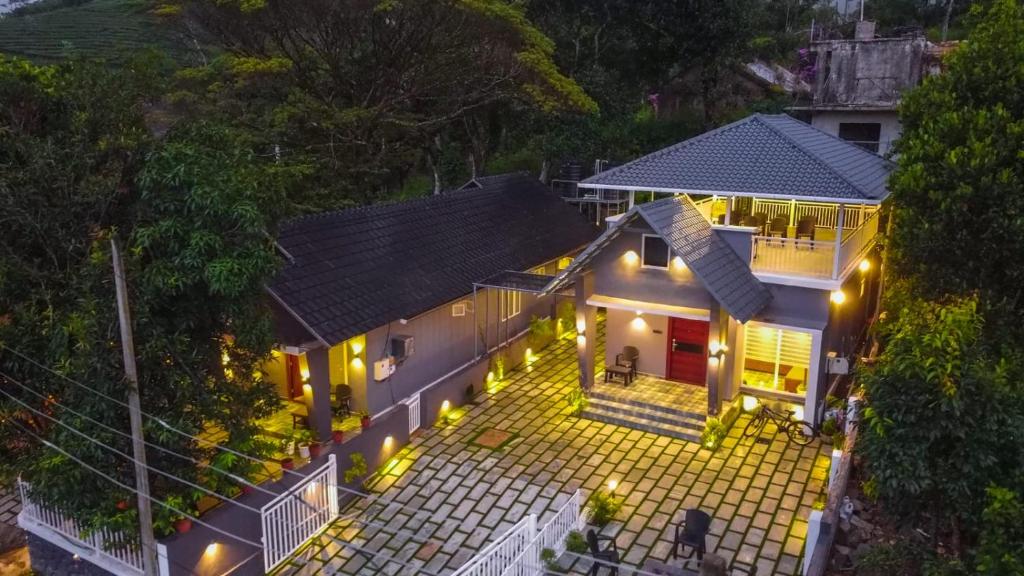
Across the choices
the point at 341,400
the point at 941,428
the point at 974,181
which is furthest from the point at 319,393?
the point at 974,181

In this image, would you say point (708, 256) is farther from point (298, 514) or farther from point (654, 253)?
point (298, 514)

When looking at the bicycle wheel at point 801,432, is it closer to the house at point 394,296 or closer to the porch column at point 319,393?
the house at point 394,296

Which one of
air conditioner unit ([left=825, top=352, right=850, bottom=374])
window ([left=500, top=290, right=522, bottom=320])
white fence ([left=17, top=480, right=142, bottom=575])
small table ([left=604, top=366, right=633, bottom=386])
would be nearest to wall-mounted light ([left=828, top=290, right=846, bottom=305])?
air conditioner unit ([left=825, top=352, right=850, bottom=374])

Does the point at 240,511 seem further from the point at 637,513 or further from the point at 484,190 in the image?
the point at 484,190

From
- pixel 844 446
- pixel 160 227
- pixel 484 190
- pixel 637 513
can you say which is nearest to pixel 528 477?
pixel 637 513

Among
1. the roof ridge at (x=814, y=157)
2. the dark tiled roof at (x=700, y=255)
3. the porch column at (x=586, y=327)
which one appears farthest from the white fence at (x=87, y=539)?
the roof ridge at (x=814, y=157)
